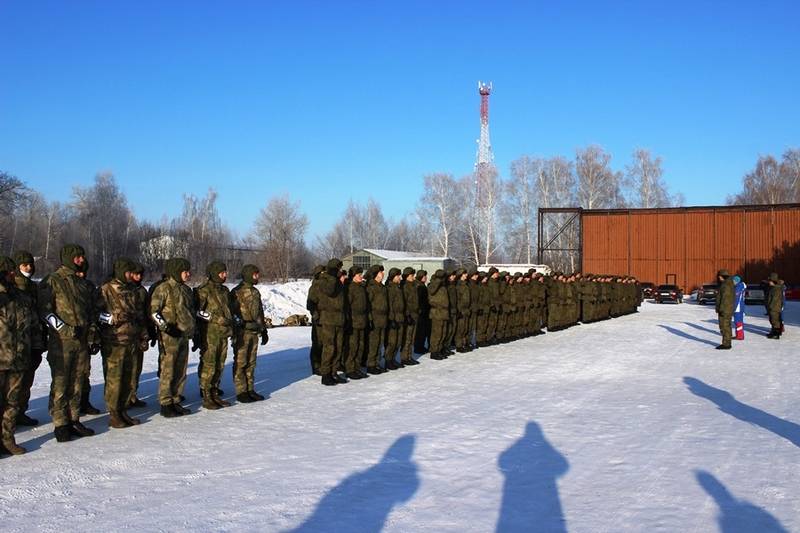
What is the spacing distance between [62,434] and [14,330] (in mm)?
1166

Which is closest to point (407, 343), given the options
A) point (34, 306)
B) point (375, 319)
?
point (375, 319)

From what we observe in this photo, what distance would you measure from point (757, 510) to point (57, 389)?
6.26 metres

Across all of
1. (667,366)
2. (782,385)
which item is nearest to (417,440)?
(782,385)

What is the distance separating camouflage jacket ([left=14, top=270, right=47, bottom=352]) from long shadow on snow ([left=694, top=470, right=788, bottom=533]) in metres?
6.20

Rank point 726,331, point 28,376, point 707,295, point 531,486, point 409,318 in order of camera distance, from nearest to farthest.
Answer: point 531,486 < point 28,376 < point 409,318 < point 726,331 < point 707,295

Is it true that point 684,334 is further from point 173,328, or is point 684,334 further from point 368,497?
point 368,497

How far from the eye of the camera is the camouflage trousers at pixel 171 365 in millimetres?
7805

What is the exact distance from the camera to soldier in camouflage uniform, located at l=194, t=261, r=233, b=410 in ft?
27.3

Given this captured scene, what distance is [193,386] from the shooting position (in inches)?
392

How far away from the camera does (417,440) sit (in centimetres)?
660

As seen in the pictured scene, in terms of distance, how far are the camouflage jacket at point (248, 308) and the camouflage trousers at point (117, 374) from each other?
5.56 feet

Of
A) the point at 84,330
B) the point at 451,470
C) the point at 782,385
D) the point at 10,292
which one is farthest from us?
the point at 782,385

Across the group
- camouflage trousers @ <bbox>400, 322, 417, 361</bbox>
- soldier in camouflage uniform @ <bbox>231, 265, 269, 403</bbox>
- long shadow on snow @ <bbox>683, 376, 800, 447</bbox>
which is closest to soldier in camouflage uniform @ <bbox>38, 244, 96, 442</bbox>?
soldier in camouflage uniform @ <bbox>231, 265, 269, 403</bbox>

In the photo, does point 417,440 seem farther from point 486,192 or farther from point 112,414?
point 486,192
